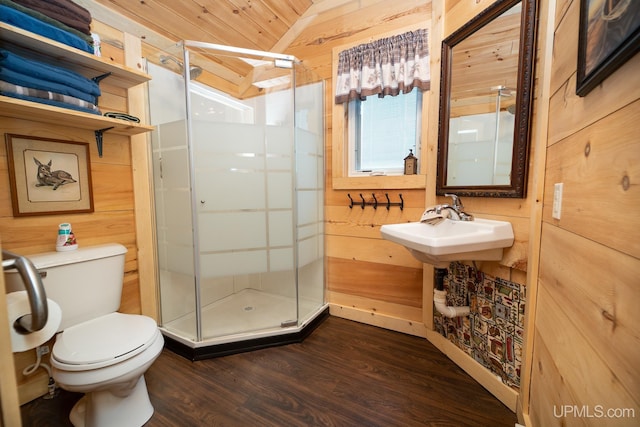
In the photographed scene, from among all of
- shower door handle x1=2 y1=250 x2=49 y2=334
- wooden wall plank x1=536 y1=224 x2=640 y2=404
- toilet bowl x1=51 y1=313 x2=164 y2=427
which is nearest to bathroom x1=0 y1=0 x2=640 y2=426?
wooden wall plank x1=536 y1=224 x2=640 y2=404

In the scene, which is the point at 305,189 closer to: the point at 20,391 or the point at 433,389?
the point at 433,389

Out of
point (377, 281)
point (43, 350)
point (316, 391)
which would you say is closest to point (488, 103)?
point (377, 281)

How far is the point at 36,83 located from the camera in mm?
1121

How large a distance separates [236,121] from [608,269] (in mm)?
1960

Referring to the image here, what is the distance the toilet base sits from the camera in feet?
3.65

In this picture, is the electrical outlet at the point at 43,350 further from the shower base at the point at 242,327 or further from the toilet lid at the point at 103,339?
the shower base at the point at 242,327

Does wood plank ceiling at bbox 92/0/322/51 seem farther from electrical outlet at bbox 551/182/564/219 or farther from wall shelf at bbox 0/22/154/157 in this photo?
electrical outlet at bbox 551/182/564/219

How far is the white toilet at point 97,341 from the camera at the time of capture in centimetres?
101

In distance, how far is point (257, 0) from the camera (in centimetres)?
192

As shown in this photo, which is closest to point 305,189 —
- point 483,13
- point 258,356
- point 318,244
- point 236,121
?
point 318,244

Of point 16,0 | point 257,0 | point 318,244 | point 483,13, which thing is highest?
point 257,0

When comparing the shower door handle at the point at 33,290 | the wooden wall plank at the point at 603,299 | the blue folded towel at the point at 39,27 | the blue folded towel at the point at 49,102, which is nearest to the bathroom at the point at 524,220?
the wooden wall plank at the point at 603,299

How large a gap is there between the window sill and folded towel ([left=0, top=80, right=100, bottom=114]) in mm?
1570

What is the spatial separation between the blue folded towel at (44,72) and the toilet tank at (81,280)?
2.75 ft
